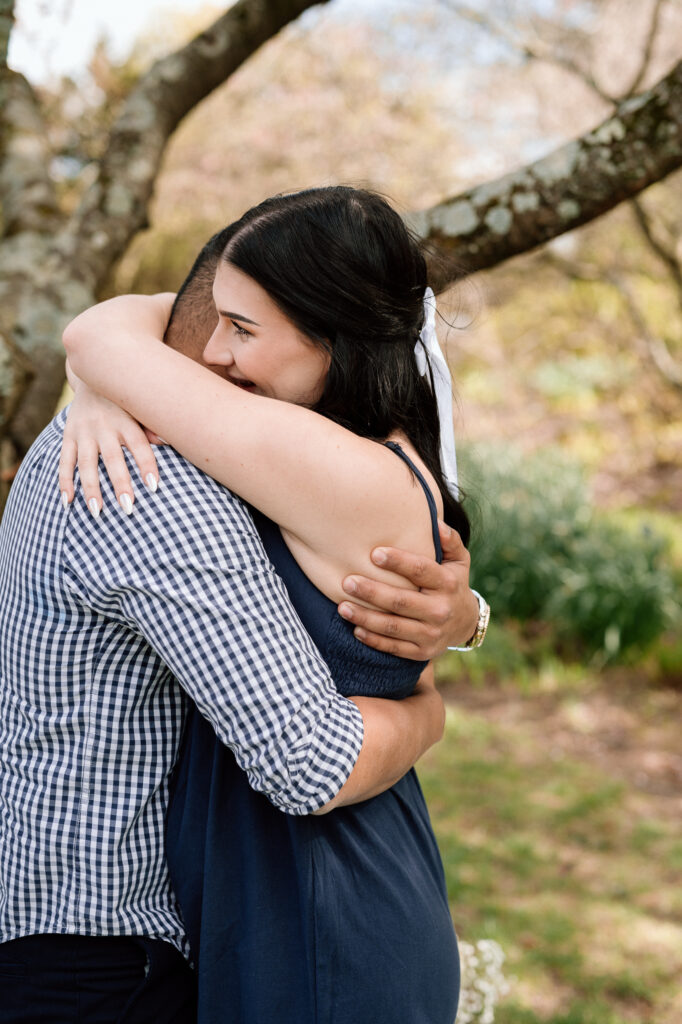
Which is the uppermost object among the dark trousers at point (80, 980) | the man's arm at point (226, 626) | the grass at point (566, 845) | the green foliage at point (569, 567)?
the man's arm at point (226, 626)

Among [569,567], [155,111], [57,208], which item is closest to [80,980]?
[57,208]

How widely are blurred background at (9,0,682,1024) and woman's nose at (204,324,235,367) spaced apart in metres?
0.51

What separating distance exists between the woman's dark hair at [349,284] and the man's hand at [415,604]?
0.73 feet

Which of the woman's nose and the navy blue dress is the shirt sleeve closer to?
the navy blue dress

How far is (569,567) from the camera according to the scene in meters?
6.42

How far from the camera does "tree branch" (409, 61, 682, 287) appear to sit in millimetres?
2410

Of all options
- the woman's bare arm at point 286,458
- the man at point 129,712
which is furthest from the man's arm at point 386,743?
the woman's bare arm at point 286,458

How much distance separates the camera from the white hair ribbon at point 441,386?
5.47ft

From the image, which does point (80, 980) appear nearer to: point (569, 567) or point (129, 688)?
point (129, 688)

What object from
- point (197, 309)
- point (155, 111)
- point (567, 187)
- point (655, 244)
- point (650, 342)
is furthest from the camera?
point (650, 342)

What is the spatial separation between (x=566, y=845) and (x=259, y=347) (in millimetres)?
3690

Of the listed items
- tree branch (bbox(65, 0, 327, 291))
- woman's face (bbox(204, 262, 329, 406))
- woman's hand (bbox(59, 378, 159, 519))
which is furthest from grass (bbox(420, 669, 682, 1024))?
tree branch (bbox(65, 0, 327, 291))

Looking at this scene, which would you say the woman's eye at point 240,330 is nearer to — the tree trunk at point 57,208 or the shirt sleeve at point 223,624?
the shirt sleeve at point 223,624

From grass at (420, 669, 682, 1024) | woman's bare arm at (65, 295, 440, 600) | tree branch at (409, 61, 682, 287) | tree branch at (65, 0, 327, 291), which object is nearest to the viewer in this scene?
woman's bare arm at (65, 295, 440, 600)
